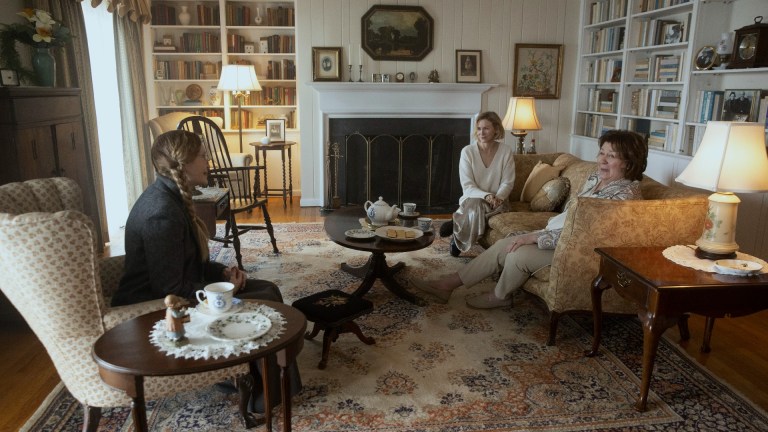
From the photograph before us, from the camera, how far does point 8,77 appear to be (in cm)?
332

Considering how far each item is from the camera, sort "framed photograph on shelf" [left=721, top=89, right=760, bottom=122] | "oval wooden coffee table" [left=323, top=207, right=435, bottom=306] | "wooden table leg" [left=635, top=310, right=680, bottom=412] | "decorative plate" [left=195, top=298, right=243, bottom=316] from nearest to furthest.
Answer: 1. "decorative plate" [left=195, top=298, right=243, bottom=316]
2. "wooden table leg" [left=635, top=310, right=680, bottom=412]
3. "oval wooden coffee table" [left=323, top=207, right=435, bottom=306]
4. "framed photograph on shelf" [left=721, top=89, right=760, bottom=122]

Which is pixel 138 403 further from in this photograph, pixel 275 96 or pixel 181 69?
pixel 181 69

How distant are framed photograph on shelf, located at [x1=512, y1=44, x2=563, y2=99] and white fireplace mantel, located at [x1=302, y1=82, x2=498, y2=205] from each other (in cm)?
39

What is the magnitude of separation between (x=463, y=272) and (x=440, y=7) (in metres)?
3.40

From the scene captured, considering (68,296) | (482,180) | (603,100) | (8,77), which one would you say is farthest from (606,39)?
(68,296)

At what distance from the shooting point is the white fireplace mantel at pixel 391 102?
5.72m

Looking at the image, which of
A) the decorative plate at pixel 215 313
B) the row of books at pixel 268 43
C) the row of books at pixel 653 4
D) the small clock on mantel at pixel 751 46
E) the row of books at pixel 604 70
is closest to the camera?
the decorative plate at pixel 215 313

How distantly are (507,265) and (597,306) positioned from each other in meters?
0.56

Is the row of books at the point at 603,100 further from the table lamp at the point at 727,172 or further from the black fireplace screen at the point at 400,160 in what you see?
the table lamp at the point at 727,172

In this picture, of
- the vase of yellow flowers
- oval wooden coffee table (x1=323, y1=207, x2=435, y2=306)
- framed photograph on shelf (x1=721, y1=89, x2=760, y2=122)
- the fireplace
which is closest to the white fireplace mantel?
the fireplace

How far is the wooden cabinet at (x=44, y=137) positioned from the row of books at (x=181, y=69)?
2.44 metres

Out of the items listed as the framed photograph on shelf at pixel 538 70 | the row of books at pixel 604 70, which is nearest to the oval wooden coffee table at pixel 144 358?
the row of books at pixel 604 70

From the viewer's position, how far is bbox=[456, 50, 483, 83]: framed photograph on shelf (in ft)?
19.1

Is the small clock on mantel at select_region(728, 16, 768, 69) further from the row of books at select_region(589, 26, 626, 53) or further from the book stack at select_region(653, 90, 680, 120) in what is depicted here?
the row of books at select_region(589, 26, 626, 53)
